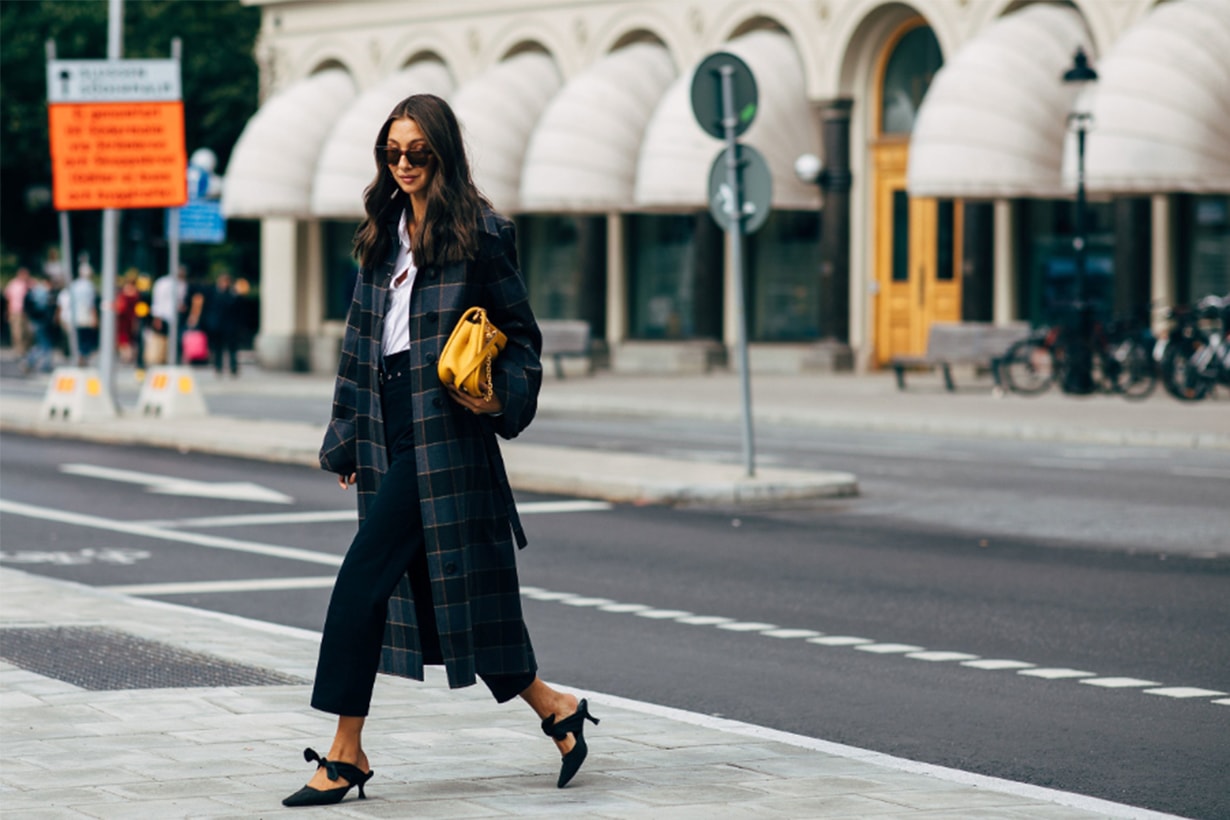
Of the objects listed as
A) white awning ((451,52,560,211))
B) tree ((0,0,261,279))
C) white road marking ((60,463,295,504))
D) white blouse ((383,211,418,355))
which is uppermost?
tree ((0,0,261,279))

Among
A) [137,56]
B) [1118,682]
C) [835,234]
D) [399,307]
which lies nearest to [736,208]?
[1118,682]

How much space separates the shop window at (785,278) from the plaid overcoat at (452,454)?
95.0 ft

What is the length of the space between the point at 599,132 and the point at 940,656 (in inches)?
1082

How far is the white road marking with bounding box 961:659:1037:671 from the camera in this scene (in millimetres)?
8859

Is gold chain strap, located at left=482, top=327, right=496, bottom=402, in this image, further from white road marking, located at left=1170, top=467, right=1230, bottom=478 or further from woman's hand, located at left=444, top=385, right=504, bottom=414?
white road marking, located at left=1170, top=467, right=1230, bottom=478

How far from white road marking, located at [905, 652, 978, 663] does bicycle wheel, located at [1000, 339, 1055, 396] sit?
18444 millimetres

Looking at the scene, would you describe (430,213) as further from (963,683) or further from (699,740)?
(963,683)

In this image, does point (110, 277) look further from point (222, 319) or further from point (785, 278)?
point (785, 278)

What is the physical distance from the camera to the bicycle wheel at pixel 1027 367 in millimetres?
27500

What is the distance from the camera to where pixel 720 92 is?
1627 centimetres

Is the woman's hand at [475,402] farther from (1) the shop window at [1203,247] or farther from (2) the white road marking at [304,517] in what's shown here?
(1) the shop window at [1203,247]

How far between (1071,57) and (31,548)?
20.5 metres

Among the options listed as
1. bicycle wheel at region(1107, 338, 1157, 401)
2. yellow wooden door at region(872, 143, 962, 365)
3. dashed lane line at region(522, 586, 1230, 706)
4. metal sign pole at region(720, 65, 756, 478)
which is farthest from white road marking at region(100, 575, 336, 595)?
yellow wooden door at region(872, 143, 962, 365)

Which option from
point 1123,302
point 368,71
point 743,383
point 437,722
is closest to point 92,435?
point 743,383
